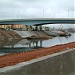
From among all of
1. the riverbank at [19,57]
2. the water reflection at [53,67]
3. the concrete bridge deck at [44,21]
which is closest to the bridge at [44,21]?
the concrete bridge deck at [44,21]

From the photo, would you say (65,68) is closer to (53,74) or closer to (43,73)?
(53,74)

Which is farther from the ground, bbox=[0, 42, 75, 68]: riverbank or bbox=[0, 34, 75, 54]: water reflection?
bbox=[0, 42, 75, 68]: riverbank

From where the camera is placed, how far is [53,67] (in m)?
8.89

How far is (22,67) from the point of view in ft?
23.5

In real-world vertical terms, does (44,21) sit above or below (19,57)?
above

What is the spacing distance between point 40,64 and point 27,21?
353ft

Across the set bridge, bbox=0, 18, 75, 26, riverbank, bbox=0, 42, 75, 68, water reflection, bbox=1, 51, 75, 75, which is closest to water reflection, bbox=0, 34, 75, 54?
riverbank, bbox=0, 42, 75, 68

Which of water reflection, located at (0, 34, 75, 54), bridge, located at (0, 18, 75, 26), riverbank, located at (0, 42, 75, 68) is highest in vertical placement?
bridge, located at (0, 18, 75, 26)

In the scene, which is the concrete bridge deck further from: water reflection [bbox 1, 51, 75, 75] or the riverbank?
water reflection [bbox 1, 51, 75, 75]

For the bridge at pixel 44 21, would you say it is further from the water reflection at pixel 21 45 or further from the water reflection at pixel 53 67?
the water reflection at pixel 53 67

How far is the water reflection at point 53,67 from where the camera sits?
23.7 feet

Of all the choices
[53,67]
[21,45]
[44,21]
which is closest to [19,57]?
[53,67]

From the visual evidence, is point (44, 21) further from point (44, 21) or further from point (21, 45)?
point (21, 45)

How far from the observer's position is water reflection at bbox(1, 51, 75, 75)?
23.7 ft
